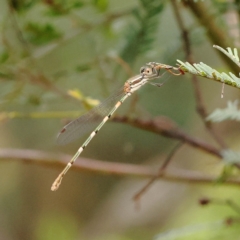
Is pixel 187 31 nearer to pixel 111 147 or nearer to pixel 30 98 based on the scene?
pixel 30 98

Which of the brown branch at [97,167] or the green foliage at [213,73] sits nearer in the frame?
the green foliage at [213,73]

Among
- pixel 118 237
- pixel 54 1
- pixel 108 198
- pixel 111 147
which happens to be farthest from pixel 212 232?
pixel 108 198

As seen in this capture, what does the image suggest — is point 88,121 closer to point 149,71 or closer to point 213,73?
point 149,71

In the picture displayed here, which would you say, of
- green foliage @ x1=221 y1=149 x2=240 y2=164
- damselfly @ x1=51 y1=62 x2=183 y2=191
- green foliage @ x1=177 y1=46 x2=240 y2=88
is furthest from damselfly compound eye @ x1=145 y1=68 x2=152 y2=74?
green foliage @ x1=177 y1=46 x2=240 y2=88

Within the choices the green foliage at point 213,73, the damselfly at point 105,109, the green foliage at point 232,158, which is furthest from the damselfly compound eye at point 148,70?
the green foliage at point 213,73

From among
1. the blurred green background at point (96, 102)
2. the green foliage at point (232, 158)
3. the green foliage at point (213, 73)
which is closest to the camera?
the green foliage at point (213, 73)

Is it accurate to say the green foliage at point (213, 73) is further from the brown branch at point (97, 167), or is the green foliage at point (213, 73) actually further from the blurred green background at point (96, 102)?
the brown branch at point (97, 167)
